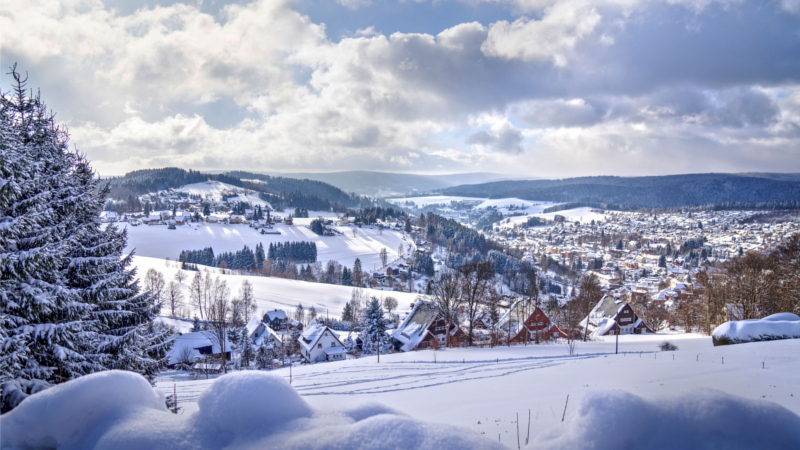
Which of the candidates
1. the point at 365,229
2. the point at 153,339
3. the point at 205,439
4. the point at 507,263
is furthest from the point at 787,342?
the point at 365,229

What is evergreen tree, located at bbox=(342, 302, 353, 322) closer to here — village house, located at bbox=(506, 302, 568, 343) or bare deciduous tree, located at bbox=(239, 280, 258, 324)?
bare deciduous tree, located at bbox=(239, 280, 258, 324)

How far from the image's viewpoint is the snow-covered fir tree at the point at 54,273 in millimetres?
5156

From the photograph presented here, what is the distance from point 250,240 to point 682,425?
105 meters

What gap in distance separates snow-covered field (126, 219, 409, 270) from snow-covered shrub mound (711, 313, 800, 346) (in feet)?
227

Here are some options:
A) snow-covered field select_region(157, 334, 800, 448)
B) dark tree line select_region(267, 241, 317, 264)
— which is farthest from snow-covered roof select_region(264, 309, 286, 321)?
dark tree line select_region(267, 241, 317, 264)

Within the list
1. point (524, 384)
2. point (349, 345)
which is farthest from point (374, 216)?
point (524, 384)

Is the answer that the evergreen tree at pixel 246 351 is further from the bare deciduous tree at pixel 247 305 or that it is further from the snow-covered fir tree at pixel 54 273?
the snow-covered fir tree at pixel 54 273

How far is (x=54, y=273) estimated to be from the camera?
5848mm

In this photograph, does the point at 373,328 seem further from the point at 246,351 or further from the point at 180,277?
the point at 180,277

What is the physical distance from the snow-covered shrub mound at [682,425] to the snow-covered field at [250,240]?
7724cm

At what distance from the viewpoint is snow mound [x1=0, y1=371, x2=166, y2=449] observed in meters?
2.01

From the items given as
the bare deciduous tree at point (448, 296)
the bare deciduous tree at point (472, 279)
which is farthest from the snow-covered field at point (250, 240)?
the bare deciduous tree at point (472, 279)

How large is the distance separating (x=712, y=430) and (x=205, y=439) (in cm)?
281

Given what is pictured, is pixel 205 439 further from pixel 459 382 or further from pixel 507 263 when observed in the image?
pixel 507 263
